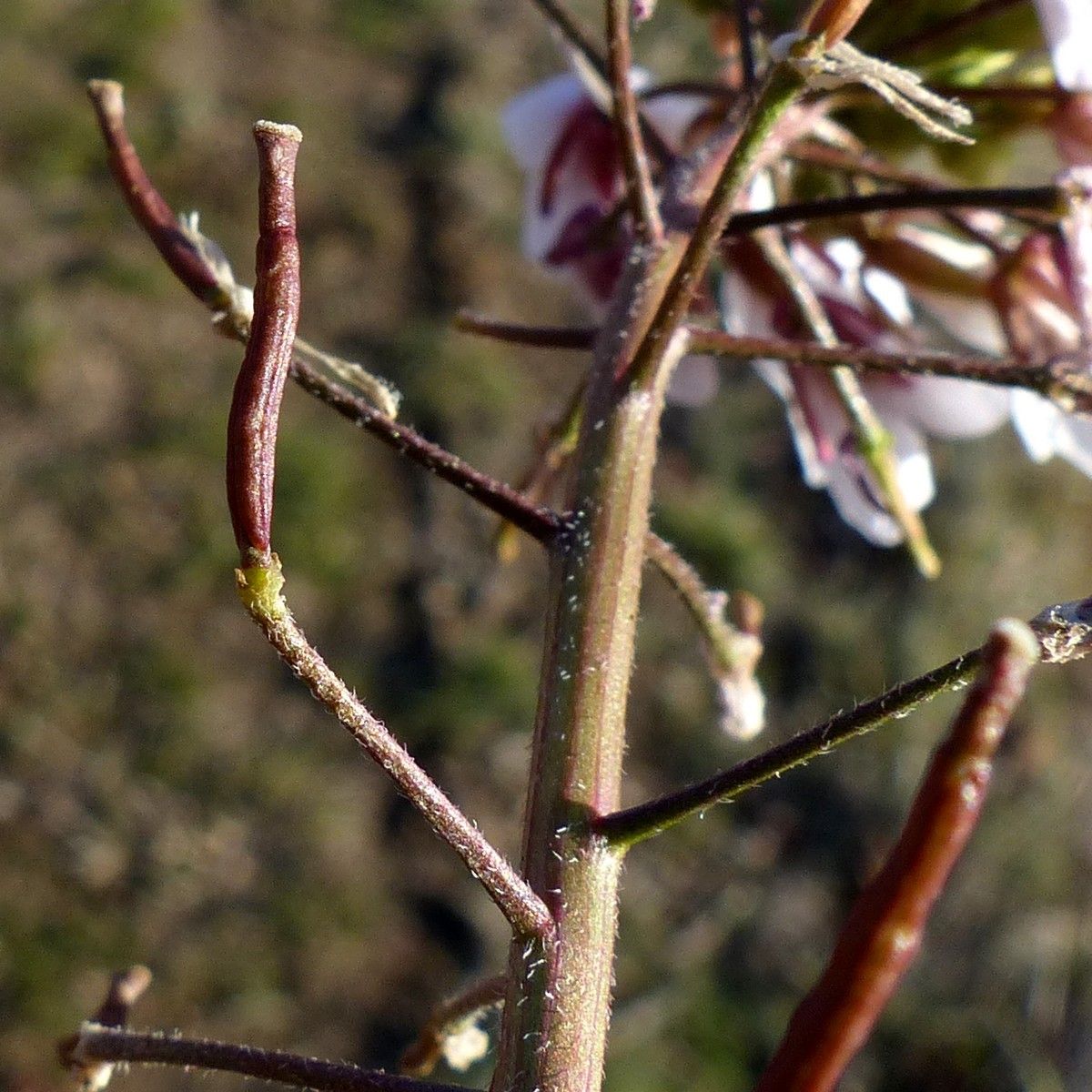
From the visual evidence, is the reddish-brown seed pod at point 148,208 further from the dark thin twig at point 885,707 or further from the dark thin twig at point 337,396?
the dark thin twig at point 885,707

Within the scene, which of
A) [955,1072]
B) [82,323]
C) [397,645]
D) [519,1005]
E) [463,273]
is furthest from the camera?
[463,273]

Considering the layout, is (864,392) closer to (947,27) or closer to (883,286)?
(883,286)

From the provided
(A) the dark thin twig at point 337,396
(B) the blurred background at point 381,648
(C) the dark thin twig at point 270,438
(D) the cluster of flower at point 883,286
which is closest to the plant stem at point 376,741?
(C) the dark thin twig at point 270,438

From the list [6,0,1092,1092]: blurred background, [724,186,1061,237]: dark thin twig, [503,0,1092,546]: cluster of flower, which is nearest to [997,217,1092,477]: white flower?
[503,0,1092,546]: cluster of flower

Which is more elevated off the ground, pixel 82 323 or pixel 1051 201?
pixel 82 323

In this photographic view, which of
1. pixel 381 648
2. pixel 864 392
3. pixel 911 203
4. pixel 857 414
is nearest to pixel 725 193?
pixel 911 203

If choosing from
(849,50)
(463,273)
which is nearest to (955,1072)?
(463,273)

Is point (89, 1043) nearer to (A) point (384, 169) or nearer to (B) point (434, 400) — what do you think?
(B) point (434, 400)
